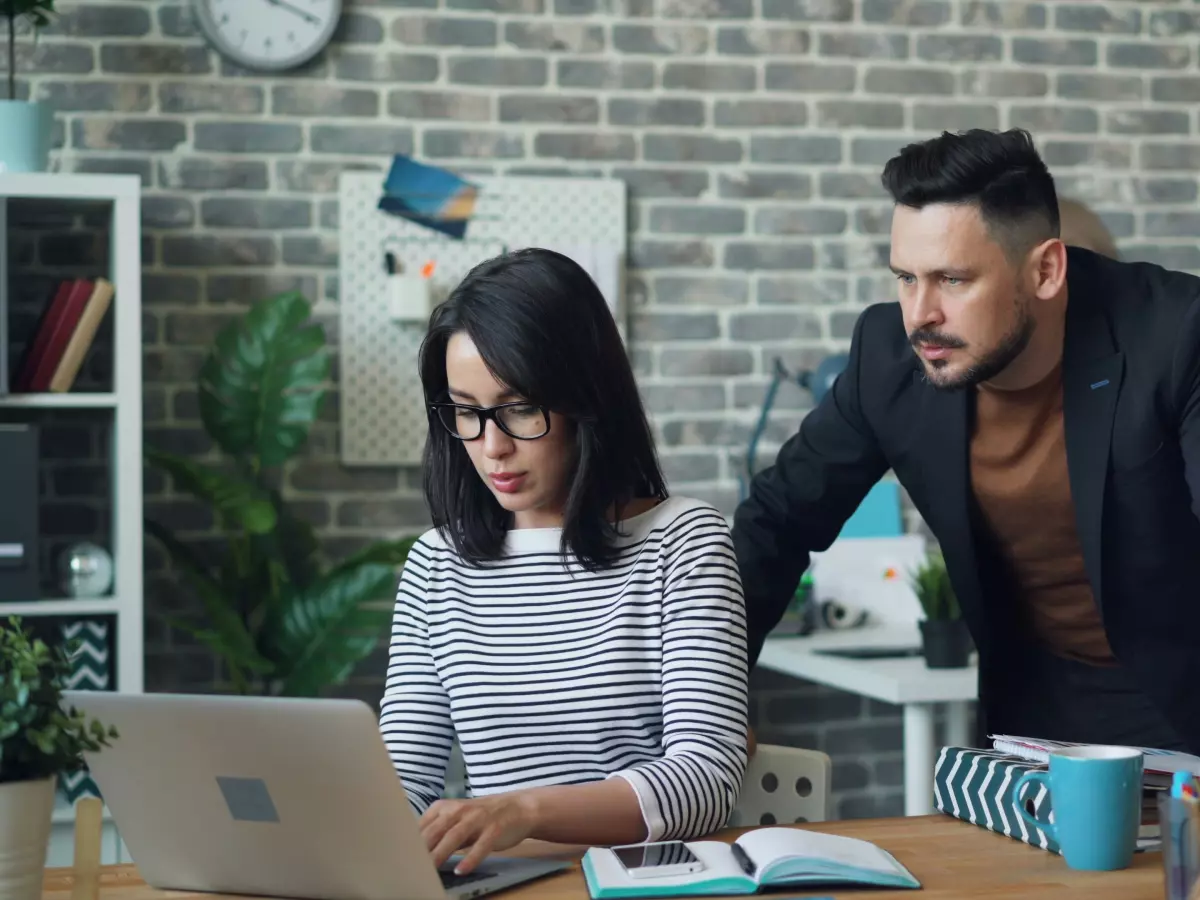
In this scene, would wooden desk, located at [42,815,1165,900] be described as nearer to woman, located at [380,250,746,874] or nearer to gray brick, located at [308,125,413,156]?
woman, located at [380,250,746,874]

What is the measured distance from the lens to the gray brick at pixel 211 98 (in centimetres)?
318

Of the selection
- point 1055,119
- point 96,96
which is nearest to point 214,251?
point 96,96

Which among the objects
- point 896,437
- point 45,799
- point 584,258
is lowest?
point 45,799

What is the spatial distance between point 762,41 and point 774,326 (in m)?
0.68

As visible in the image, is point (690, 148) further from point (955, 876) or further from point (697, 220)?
point (955, 876)

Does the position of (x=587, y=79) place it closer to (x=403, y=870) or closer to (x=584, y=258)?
(x=584, y=258)

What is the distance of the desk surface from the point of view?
2.61m

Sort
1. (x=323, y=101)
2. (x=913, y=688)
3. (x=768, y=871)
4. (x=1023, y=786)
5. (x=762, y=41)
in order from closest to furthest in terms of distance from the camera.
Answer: (x=768, y=871)
(x=1023, y=786)
(x=913, y=688)
(x=323, y=101)
(x=762, y=41)

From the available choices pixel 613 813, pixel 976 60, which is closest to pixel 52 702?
pixel 613 813

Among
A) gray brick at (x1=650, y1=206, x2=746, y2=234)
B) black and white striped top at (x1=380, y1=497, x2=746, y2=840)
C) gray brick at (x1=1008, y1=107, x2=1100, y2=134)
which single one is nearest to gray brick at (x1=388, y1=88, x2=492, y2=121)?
gray brick at (x1=650, y1=206, x2=746, y2=234)

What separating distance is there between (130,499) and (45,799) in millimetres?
1847

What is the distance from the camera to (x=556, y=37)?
3.36m

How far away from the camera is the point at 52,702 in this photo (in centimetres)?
107

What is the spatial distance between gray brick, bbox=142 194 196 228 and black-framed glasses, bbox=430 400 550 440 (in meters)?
1.79
